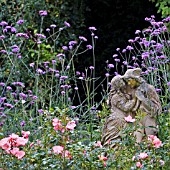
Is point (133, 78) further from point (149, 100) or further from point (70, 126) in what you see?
point (70, 126)

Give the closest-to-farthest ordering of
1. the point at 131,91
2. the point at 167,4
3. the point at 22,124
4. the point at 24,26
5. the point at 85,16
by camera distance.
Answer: the point at 131,91 < the point at 22,124 < the point at 24,26 < the point at 167,4 < the point at 85,16

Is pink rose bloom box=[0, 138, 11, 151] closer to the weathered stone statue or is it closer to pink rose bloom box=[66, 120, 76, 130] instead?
pink rose bloom box=[66, 120, 76, 130]

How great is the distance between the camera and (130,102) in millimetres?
4875

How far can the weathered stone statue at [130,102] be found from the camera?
4832 millimetres

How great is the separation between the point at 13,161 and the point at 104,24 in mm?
6417

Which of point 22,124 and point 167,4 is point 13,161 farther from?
point 167,4

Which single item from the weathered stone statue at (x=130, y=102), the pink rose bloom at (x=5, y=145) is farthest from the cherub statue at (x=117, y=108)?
the pink rose bloom at (x=5, y=145)

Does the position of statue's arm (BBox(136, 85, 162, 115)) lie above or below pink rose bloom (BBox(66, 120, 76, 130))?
below

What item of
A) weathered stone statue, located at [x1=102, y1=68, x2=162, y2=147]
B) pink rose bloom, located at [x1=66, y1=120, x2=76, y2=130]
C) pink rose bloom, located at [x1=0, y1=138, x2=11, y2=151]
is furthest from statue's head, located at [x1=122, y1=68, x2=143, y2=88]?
pink rose bloom, located at [x1=0, y1=138, x2=11, y2=151]

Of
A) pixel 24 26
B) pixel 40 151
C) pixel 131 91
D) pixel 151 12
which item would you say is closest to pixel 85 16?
pixel 151 12

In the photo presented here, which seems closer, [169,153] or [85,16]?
[169,153]

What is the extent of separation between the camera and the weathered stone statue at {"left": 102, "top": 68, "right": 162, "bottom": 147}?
4.83 meters

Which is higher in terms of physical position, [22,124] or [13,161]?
[13,161]

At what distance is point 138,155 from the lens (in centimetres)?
366
